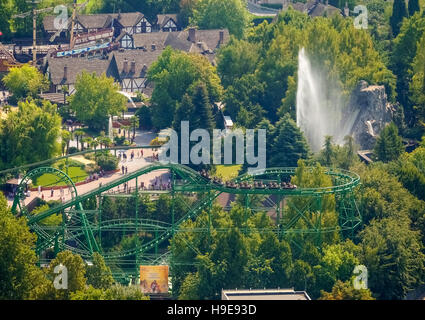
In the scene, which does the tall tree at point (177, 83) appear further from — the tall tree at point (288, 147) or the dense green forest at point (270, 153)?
the tall tree at point (288, 147)

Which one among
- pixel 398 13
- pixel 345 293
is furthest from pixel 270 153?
pixel 398 13

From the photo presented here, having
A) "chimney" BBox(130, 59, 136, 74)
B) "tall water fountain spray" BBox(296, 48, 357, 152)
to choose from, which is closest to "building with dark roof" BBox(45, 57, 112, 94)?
"chimney" BBox(130, 59, 136, 74)

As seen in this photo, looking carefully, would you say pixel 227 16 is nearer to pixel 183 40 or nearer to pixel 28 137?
pixel 183 40

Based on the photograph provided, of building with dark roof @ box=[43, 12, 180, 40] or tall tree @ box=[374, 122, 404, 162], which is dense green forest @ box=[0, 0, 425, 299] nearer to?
tall tree @ box=[374, 122, 404, 162]

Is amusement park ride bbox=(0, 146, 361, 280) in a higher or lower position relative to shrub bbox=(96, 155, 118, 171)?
higher

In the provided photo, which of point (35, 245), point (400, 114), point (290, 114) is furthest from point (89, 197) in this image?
point (400, 114)
